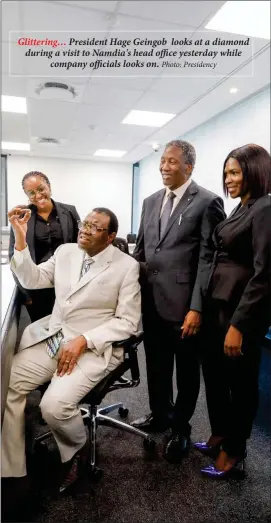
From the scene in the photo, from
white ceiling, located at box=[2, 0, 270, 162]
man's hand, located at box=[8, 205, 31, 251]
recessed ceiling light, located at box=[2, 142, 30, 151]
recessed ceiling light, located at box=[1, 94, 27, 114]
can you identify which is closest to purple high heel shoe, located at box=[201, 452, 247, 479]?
man's hand, located at box=[8, 205, 31, 251]

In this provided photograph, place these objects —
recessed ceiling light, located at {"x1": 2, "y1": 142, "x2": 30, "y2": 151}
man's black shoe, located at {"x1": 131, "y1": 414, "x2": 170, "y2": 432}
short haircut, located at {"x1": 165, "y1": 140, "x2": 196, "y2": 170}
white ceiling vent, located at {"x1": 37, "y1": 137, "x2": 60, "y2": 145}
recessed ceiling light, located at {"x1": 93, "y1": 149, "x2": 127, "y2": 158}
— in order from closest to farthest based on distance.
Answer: short haircut, located at {"x1": 165, "y1": 140, "x2": 196, "y2": 170}
man's black shoe, located at {"x1": 131, "y1": 414, "x2": 170, "y2": 432}
white ceiling vent, located at {"x1": 37, "y1": 137, "x2": 60, "y2": 145}
recessed ceiling light, located at {"x1": 2, "y1": 142, "x2": 30, "y2": 151}
recessed ceiling light, located at {"x1": 93, "y1": 149, "x2": 127, "y2": 158}

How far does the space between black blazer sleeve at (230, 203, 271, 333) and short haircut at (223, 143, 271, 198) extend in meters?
0.11

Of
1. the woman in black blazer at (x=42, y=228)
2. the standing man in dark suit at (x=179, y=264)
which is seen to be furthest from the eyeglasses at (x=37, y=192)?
the standing man in dark suit at (x=179, y=264)

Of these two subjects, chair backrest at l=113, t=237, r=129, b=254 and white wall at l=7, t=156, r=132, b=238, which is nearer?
chair backrest at l=113, t=237, r=129, b=254

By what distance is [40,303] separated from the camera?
82.0 inches

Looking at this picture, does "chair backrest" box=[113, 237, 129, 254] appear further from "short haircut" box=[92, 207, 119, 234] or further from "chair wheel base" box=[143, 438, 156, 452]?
"chair wheel base" box=[143, 438, 156, 452]

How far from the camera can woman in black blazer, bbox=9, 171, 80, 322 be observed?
2051 mm

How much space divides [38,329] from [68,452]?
58 centimetres

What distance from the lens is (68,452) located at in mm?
1505

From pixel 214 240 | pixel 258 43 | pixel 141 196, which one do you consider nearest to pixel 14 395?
pixel 214 240

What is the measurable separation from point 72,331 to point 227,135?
3974 mm

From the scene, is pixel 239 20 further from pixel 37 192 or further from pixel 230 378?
pixel 230 378

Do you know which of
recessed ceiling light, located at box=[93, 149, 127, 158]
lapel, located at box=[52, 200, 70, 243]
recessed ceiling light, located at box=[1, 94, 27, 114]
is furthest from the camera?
recessed ceiling light, located at box=[93, 149, 127, 158]

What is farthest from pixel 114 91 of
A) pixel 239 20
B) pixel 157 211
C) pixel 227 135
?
pixel 157 211
